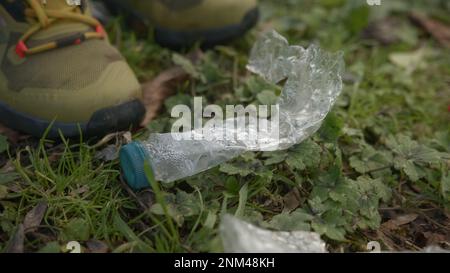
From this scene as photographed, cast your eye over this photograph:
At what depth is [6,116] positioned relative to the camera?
4.66ft

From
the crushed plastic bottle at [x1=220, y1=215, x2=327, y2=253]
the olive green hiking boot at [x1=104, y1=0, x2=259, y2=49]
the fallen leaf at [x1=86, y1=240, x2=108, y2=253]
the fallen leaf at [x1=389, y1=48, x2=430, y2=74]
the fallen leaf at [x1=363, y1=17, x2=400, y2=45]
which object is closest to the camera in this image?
the crushed plastic bottle at [x1=220, y1=215, x2=327, y2=253]

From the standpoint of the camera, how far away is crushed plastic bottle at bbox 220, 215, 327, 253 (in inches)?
40.3

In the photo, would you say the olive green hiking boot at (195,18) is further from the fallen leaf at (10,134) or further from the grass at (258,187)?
the fallen leaf at (10,134)

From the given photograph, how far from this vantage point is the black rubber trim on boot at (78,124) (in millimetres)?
1383

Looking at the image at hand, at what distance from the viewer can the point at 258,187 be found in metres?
1.31

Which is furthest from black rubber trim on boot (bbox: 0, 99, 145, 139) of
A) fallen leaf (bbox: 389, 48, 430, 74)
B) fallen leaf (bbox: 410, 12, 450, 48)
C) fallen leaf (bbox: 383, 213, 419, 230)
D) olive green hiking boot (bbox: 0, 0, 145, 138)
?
fallen leaf (bbox: 410, 12, 450, 48)

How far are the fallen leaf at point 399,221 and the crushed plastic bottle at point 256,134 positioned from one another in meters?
0.31

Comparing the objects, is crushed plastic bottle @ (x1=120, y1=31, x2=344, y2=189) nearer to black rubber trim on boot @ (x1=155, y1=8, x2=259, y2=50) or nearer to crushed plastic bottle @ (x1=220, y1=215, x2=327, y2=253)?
crushed plastic bottle @ (x1=220, y1=215, x2=327, y2=253)

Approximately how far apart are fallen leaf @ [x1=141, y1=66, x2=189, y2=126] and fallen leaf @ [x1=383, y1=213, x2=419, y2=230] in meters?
0.74
